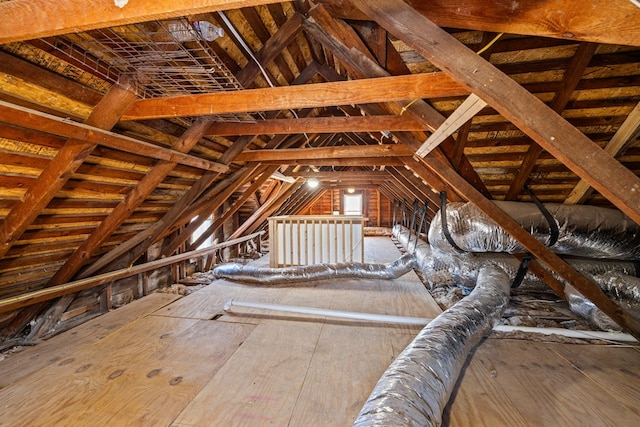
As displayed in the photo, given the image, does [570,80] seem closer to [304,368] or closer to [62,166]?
[304,368]

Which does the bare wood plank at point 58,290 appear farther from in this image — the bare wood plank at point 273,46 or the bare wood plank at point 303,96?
the bare wood plank at point 273,46

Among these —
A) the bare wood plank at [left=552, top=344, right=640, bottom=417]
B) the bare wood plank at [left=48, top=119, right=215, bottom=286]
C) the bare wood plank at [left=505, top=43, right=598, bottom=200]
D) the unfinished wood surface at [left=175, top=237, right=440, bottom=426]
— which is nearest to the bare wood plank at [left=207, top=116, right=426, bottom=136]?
the bare wood plank at [left=48, top=119, right=215, bottom=286]

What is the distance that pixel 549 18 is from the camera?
2.68ft

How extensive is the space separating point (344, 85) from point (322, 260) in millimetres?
2937

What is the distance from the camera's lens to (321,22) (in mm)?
1581

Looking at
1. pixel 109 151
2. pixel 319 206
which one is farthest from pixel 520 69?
pixel 319 206

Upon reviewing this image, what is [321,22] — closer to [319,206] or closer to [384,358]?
[384,358]

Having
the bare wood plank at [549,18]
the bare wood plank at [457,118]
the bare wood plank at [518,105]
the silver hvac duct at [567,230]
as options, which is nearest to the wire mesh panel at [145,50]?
the bare wood plank at [518,105]

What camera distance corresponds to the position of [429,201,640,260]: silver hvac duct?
2012 mm

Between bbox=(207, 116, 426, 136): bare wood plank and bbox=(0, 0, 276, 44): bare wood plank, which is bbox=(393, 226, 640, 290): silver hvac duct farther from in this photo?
bbox=(0, 0, 276, 44): bare wood plank

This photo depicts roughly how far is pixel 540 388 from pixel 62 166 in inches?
115

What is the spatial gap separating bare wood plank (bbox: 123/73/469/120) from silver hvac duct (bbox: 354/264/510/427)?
1.26 metres

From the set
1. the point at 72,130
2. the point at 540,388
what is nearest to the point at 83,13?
the point at 72,130

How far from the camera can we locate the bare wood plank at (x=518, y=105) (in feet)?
2.77
